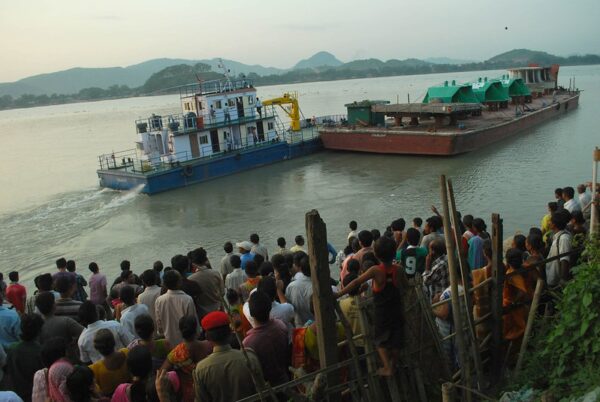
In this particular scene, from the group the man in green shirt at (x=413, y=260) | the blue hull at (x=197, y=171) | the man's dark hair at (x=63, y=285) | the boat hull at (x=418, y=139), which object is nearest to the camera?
the man's dark hair at (x=63, y=285)

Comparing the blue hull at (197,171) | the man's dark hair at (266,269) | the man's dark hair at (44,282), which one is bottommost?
the blue hull at (197,171)

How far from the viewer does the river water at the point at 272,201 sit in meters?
16.2

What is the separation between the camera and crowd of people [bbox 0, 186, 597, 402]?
11.8 feet

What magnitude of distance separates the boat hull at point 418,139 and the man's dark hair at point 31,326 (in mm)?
23123

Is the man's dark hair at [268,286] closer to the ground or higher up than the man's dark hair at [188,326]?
closer to the ground

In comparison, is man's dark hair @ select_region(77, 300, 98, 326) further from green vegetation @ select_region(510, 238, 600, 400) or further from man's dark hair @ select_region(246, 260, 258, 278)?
green vegetation @ select_region(510, 238, 600, 400)

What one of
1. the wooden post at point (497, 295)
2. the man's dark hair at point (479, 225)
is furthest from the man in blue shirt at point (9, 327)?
the man's dark hair at point (479, 225)

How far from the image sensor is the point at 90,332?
4508mm

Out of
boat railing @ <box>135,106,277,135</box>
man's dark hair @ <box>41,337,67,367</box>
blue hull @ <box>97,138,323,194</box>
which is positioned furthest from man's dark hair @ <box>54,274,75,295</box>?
boat railing @ <box>135,106,277,135</box>

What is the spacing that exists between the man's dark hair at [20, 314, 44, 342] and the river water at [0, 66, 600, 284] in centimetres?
1012

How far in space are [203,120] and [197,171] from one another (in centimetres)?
270

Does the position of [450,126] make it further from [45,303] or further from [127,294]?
[45,303]

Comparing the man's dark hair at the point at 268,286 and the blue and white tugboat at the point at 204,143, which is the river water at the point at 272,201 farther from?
the man's dark hair at the point at 268,286

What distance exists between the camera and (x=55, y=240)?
692 inches
